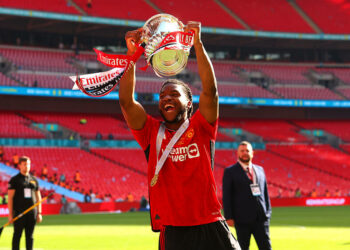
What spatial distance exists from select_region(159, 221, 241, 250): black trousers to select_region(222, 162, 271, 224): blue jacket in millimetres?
4003

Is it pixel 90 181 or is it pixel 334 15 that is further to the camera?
pixel 334 15

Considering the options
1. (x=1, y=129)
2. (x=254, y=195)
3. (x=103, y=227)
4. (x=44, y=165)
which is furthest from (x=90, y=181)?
(x=254, y=195)

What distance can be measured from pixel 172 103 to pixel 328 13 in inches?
2064

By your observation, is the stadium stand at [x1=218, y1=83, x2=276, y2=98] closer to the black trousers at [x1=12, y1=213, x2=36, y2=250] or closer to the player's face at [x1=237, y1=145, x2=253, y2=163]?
the black trousers at [x1=12, y1=213, x2=36, y2=250]

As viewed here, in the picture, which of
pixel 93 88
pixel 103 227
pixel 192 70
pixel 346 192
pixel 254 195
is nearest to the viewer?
pixel 93 88

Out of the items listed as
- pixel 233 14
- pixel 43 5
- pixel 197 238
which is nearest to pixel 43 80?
pixel 43 5

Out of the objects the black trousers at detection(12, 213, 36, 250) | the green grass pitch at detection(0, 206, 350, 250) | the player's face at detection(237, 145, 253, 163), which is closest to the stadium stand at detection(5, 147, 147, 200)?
the green grass pitch at detection(0, 206, 350, 250)

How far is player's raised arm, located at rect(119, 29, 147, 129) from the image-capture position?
462 cm

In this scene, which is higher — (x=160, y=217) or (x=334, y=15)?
(x=334, y=15)

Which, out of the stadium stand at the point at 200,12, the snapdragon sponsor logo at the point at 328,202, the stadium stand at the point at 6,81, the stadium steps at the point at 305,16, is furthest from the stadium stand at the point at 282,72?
the stadium stand at the point at 6,81

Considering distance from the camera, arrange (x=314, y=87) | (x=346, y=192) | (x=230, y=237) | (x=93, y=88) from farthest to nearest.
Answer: (x=314, y=87) < (x=346, y=192) < (x=230, y=237) < (x=93, y=88)

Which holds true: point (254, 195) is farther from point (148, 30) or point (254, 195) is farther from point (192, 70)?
point (192, 70)

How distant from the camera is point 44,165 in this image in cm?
3616

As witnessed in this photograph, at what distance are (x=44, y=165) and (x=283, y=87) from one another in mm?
24256
